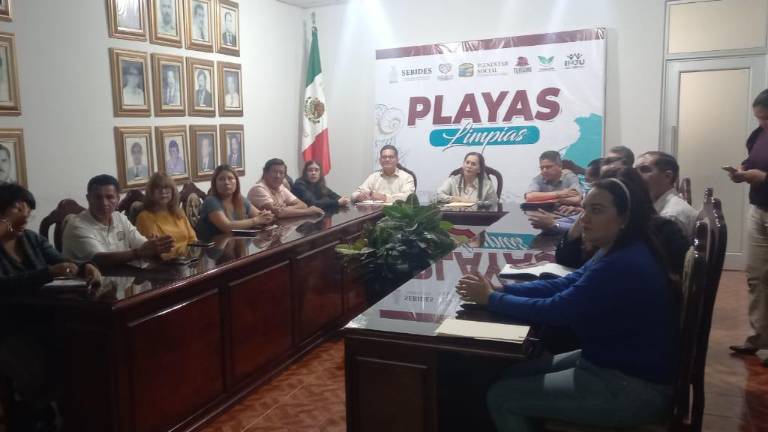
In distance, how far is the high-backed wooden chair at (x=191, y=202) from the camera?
158 inches

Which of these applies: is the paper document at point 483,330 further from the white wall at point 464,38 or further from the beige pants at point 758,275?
the white wall at point 464,38

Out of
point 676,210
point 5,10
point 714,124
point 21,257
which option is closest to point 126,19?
point 5,10

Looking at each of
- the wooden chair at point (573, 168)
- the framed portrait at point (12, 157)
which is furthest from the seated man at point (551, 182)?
the framed portrait at point (12, 157)

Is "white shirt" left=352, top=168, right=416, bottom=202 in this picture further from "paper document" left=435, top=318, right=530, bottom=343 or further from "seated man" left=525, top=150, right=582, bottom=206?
"paper document" left=435, top=318, right=530, bottom=343

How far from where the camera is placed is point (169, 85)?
179 inches

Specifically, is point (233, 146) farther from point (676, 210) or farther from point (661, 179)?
point (676, 210)

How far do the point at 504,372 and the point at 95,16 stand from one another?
354 centimetres

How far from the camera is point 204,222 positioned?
12.0ft

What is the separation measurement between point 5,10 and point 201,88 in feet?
5.46

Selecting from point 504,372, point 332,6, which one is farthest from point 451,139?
point 504,372

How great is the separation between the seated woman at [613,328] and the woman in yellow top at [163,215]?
2070 mm

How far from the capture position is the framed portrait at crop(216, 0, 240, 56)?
5.10 meters

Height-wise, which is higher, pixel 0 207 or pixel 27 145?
pixel 27 145

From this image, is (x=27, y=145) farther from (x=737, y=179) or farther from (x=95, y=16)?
(x=737, y=179)
